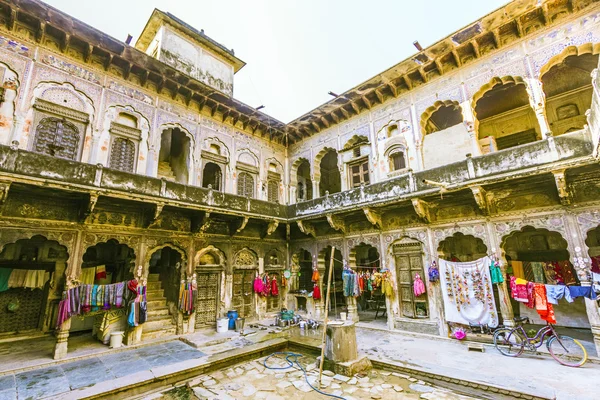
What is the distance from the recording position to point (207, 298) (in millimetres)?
12109

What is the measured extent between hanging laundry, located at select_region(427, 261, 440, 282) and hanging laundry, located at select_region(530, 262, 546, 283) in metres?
4.14

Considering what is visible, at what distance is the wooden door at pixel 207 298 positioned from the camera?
1183 centimetres

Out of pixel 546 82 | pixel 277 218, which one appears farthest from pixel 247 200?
pixel 546 82

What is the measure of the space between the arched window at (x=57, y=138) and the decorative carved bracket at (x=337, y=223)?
955 centimetres

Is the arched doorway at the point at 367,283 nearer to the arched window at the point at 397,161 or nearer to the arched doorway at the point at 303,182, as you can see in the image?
the arched window at the point at 397,161

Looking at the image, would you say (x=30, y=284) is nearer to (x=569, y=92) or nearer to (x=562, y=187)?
(x=562, y=187)

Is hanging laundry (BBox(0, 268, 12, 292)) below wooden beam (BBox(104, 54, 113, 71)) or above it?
below

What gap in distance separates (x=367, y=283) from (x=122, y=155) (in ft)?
35.3

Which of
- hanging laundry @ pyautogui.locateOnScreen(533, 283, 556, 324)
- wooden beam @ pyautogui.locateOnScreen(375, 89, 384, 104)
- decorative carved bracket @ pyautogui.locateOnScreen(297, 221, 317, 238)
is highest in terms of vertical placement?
wooden beam @ pyautogui.locateOnScreen(375, 89, 384, 104)

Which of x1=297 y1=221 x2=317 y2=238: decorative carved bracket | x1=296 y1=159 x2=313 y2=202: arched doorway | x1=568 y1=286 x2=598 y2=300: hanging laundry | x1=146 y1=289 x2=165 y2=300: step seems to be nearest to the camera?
x1=568 y1=286 x2=598 y2=300: hanging laundry

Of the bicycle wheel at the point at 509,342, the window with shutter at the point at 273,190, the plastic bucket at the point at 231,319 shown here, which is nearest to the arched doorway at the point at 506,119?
the bicycle wheel at the point at 509,342

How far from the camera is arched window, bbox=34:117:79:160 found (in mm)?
9086

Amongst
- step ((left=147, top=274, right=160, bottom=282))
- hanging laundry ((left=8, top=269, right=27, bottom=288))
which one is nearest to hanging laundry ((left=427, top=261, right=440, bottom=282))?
step ((left=147, top=274, right=160, bottom=282))

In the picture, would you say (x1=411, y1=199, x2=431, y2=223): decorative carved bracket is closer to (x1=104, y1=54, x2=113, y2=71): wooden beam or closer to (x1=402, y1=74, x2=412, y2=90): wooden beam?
(x1=402, y1=74, x2=412, y2=90): wooden beam
